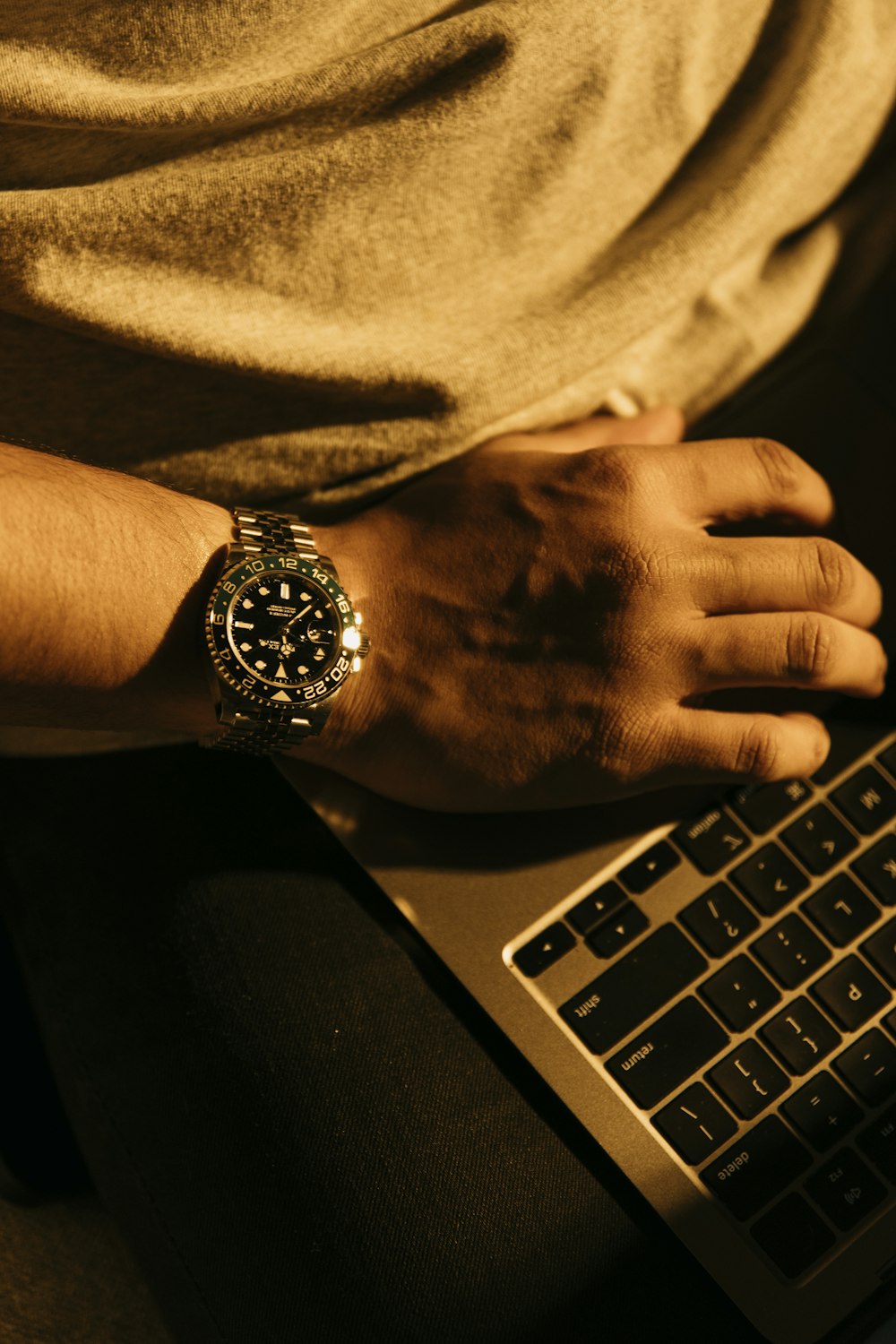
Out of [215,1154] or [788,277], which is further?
[788,277]

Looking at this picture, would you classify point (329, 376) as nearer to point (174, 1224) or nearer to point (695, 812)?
point (695, 812)

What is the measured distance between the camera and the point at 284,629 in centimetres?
56

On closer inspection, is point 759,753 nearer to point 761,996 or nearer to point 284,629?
point 761,996

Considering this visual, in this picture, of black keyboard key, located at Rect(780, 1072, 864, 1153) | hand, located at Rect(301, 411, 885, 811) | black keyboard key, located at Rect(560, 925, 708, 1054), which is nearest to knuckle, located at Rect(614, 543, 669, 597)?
hand, located at Rect(301, 411, 885, 811)

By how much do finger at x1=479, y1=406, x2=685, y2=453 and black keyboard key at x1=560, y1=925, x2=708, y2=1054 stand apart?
34 cm

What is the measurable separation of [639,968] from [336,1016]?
19cm

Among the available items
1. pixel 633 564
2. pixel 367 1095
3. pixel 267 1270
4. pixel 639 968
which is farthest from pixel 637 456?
pixel 267 1270

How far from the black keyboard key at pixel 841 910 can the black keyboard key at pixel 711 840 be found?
6cm

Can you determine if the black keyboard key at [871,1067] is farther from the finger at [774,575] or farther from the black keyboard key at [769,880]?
the finger at [774,575]

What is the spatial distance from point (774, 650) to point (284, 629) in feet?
1.04

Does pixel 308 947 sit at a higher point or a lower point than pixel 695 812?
lower

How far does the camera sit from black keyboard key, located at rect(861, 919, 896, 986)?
60 cm

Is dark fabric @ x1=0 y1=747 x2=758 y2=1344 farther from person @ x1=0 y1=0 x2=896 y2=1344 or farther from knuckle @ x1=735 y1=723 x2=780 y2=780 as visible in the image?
knuckle @ x1=735 y1=723 x2=780 y2=780

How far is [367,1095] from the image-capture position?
0.57m
